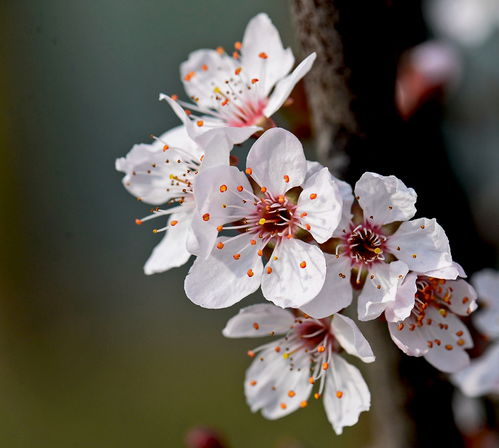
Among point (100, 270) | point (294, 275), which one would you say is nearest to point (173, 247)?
point (294, 275)

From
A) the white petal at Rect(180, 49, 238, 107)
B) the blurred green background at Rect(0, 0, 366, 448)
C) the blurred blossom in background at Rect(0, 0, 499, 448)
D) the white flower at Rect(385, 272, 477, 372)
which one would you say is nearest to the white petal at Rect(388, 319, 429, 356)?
the white flower at Rect(385, 272, 477, 372)

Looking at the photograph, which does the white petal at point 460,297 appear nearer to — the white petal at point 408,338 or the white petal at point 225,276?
the white petal at point 408,338

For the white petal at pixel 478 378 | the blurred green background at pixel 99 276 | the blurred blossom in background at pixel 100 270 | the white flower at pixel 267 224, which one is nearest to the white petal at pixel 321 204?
the white flower at pixel 267 224

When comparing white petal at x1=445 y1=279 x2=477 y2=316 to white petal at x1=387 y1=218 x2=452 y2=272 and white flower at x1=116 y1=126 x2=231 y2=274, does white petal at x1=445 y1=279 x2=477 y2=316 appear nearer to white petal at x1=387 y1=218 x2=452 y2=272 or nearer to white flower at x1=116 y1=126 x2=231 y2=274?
white petal at x1=387 y1=218 x2=452 y2=272

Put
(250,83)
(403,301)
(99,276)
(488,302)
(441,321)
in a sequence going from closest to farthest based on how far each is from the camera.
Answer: (403,301), (441,321), (250,83), (488,302), (99,276)

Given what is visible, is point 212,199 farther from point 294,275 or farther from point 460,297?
point 460,297

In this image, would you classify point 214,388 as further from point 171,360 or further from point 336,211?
point 336,211

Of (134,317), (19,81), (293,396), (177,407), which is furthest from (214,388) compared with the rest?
(293,396)

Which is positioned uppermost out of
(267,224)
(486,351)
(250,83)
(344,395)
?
(250,83)
